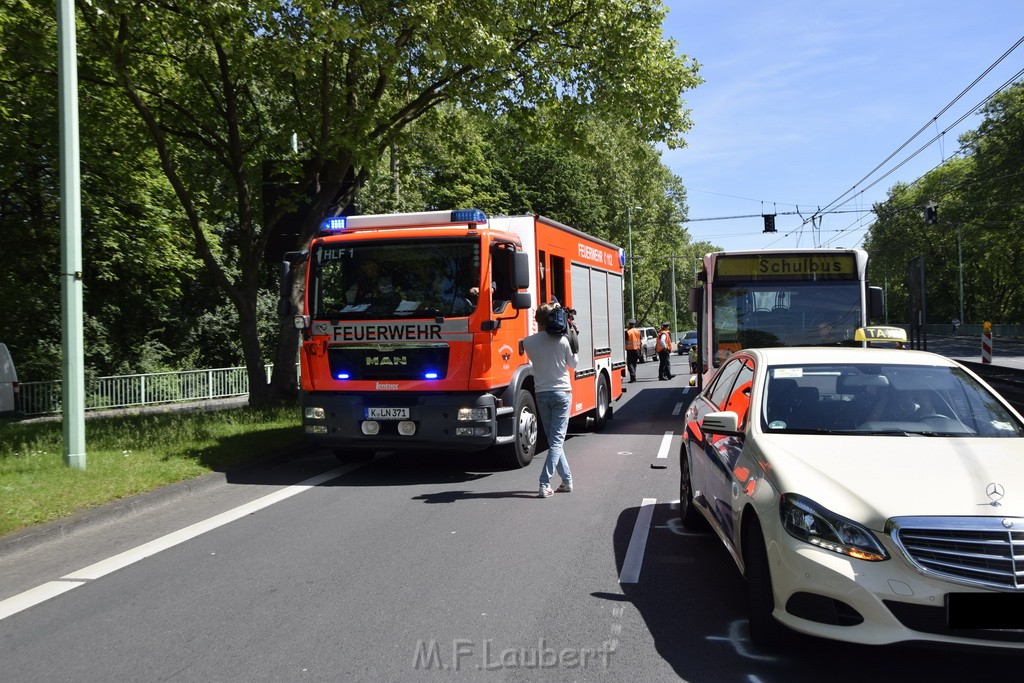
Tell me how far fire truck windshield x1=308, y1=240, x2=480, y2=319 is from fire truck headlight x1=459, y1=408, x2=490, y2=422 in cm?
103

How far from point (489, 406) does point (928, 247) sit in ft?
237

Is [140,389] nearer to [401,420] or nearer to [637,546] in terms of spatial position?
[401,420]

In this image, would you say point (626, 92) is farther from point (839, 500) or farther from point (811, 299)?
point (839, 500)

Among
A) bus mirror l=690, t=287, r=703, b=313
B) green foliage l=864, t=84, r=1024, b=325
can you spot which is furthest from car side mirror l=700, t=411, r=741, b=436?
green foliage l=864, t=84, r=1024, b=325

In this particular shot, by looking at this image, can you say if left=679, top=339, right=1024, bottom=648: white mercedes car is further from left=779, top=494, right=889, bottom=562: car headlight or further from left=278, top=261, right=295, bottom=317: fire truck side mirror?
left=278, top=261, right=295, bottom=317: fire truck side mirror

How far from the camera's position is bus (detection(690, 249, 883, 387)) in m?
12.0

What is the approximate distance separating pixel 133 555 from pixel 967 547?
5385mm

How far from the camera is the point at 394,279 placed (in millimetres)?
9633

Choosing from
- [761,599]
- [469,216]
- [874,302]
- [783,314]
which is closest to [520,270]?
[469,216]

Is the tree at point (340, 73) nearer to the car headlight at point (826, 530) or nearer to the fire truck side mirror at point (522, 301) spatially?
the fire truck side mirror at point (522, 301)

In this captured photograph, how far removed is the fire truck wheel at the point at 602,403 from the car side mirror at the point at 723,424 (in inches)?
331

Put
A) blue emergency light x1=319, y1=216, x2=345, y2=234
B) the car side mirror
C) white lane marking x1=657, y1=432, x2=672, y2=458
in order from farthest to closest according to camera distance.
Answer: white lane marking x1=657, y1=432, x2=672, y2=458 → blue emergency light x1=319, y1=216, x2=345, y2=234 → the car side mirror

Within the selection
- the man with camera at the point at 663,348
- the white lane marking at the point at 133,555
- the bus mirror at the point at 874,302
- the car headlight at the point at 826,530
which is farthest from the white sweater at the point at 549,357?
the man with camera at the point at 663,348

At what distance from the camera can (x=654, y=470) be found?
9.80 m
